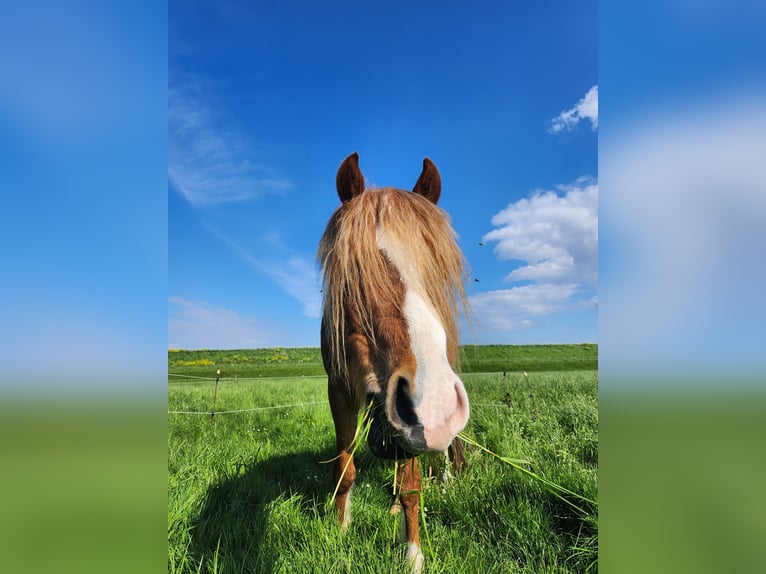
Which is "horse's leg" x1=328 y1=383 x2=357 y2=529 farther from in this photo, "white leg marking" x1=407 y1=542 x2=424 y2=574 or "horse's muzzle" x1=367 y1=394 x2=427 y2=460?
"horse's muzzle" x1=367 y1=394 x2=427 y2=460

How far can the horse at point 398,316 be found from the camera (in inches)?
65.8

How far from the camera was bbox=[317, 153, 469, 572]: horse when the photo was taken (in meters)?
1.67

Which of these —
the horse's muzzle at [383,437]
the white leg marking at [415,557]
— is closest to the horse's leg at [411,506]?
the white leg marking at [415,557]

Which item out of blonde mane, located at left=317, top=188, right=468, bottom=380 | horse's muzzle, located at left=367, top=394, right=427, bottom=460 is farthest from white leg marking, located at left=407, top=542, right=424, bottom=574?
blonde mane, located at left=317, top=188, right=468, bottom=380

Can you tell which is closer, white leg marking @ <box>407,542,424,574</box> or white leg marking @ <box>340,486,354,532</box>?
white leg marking @ <box>407,542,424,574</box>

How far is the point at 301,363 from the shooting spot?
23797mm

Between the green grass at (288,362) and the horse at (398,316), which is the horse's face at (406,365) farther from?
the green grass at (288,362)

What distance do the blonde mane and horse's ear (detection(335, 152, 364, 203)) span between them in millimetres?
152
